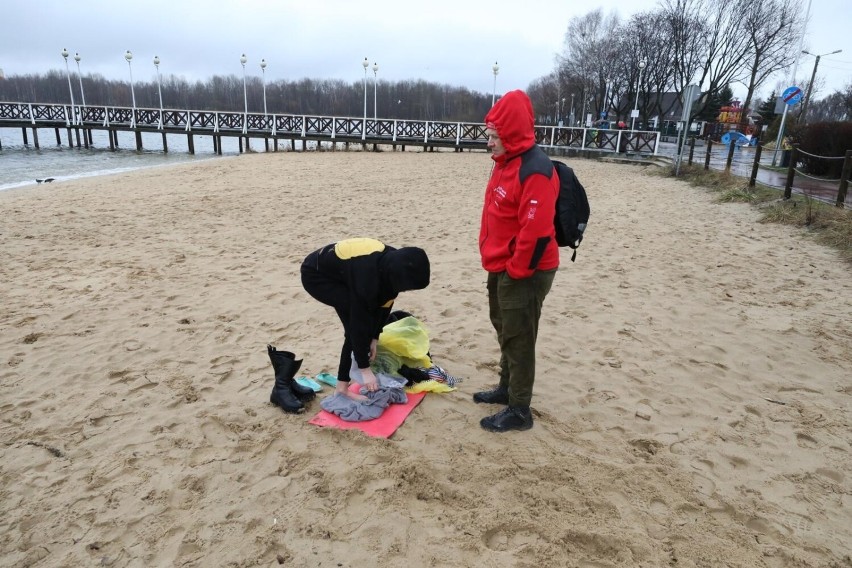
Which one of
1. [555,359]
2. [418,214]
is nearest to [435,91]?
[418,214]

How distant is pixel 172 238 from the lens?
26.1 feet

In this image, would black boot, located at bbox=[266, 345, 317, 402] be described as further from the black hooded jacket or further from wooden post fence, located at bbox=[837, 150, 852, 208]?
wooden post fence, located at bbox=[837, 150, 852, 208]

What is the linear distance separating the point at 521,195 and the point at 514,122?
1.29 feet

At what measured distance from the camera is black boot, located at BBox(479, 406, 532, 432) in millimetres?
3238

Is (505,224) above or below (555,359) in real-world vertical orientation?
above

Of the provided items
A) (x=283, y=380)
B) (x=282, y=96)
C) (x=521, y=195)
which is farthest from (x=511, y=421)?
(x=282, y=96)

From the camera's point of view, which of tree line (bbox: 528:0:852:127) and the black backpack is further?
tree line (bbox: 528:0:852:127)

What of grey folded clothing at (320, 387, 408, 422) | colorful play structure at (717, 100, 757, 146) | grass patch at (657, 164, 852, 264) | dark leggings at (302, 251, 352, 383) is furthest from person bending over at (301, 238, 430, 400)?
colorful play structure at (717, 100, 757, 146)

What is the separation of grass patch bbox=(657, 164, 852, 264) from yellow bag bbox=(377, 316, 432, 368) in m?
6.34

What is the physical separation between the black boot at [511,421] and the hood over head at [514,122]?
156 cm

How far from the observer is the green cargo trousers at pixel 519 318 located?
296cm

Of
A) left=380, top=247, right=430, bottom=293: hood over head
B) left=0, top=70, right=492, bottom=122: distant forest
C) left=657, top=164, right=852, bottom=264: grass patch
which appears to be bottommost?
left=657, top=164, right=852, bottom=264: grass patch

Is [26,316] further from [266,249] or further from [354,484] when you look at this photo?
[354,484]

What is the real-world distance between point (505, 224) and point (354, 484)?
1.63 metres
